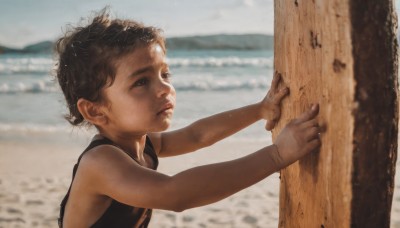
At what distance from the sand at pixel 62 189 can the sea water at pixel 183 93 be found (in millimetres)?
646

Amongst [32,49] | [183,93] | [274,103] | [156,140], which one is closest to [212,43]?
[32,49]

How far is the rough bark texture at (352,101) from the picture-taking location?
1492mm

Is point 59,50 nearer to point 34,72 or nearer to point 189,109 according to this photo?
point 189,109

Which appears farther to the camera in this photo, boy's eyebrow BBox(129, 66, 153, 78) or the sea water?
the sea water

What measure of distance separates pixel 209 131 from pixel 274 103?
2.17 ft

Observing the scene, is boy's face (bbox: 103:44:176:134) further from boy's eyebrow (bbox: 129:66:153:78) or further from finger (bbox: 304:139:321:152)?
finger (bbox: 304:139:321:152)

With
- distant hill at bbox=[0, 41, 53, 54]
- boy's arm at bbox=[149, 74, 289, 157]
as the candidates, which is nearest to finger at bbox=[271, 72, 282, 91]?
boy's arm at bbox=[149, 74, 289, 157]

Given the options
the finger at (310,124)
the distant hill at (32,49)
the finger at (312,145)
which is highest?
the finger at (310,124)

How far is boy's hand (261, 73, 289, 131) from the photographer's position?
2.09 m

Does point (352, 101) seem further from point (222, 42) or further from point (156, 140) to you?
point (222, 42)

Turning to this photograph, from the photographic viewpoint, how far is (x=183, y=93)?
12227 millimetres

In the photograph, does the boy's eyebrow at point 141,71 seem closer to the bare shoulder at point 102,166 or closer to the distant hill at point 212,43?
the bare shoulder at point 102,166

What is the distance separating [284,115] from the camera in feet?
6.84

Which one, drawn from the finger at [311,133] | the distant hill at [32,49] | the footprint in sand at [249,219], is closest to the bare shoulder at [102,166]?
the finger at [311,133]
